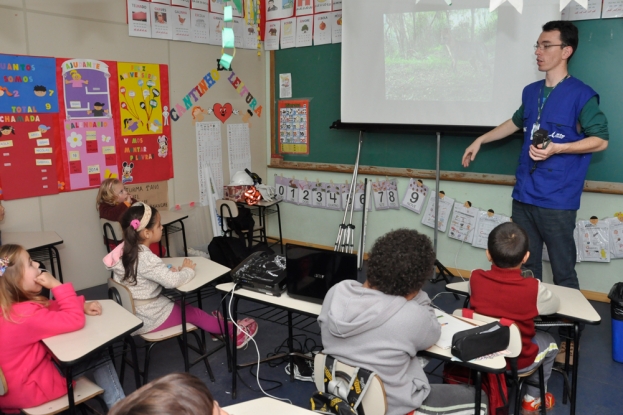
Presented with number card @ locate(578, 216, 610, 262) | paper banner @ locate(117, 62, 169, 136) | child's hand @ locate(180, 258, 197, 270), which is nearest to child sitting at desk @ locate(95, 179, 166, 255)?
paper banner @ locate(117, 62, 169, 136)

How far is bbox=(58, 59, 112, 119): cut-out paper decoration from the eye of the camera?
12.3 ft

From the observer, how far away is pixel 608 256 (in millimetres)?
3803

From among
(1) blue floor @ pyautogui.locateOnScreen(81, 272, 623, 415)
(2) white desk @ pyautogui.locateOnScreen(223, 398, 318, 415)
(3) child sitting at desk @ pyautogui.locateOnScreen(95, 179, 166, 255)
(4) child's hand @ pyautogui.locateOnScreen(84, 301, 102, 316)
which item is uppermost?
(3) child sitting at desk @ pyautogui.locateOnScreen(95, 179, 166, 255)

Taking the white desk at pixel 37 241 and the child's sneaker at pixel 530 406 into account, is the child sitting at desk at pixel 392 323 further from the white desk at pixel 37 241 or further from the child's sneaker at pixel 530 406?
the white desk at pixel 37 241

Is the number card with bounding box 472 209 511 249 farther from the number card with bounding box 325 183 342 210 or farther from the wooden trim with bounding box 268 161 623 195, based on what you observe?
the number card with bounding box 325 183 342 210

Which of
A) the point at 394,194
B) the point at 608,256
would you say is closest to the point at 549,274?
the point at 608,256

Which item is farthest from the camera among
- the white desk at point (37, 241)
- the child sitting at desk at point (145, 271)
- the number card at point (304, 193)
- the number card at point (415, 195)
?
the number card at point (304, 193)

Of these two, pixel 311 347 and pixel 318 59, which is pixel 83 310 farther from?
pixel 318 59

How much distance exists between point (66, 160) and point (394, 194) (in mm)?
2786

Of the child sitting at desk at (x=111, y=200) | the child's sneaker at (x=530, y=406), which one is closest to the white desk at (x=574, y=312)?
the child's sneaker at (x=530, y=406)

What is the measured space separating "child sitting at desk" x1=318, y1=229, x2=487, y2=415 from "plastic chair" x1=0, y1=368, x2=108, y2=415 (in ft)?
3.27

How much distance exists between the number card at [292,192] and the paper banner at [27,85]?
243 cm

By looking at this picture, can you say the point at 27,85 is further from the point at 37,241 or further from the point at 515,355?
the point at 515,355

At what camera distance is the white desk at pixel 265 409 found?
4.66 feet
